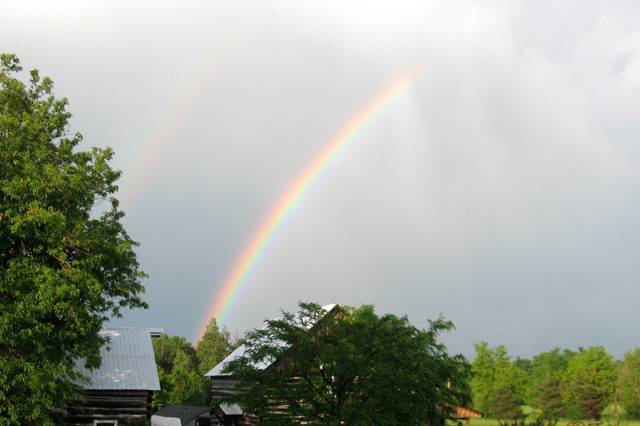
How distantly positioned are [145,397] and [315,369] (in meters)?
18.1

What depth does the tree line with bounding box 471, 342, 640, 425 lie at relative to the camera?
121 m

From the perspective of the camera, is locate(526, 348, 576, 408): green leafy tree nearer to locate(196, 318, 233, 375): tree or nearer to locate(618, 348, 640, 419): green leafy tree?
locate(618, 348, 640, 419): green leafy tree

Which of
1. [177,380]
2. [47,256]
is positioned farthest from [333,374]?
[177,380]

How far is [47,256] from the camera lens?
26.3 metres

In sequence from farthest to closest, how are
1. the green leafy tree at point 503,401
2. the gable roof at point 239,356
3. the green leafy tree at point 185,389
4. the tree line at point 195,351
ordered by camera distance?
the green leafy tree at point 503,401 → the tree line at point 195,351 → the green leafy tree at point 185,389 → the gable roof at point 239,356

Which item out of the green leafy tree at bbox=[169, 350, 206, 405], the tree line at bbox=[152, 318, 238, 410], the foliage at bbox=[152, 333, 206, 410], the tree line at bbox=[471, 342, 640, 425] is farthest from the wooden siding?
the tree line at bbox=[471, 342, 640, 425]

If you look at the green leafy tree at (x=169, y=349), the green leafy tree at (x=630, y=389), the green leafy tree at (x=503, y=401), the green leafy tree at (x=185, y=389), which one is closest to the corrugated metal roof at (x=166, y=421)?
the green leafy tree at (x=185, y=389)

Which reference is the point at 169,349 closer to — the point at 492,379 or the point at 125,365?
the point at 492,379

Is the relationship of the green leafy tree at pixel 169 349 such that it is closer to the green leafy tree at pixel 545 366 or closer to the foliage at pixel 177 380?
the foliage at pixel 177 380

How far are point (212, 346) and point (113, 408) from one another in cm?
9095

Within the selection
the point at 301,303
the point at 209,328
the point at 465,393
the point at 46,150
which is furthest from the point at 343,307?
the point at 209,328

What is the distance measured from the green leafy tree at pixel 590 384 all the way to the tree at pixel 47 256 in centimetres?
11670

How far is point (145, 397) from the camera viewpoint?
119 ft

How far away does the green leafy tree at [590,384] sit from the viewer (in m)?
125
